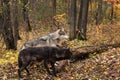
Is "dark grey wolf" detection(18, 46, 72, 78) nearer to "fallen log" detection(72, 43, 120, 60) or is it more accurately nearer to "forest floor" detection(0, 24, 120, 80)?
"forest floor" detection(0, 24, 120, 80)

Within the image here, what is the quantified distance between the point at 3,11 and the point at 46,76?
5872 mm

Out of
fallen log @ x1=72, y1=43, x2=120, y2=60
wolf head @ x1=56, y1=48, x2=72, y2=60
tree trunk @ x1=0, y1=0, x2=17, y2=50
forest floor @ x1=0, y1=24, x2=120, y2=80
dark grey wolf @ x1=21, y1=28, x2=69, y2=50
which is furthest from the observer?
tree trunk @ x1=0, y1=0, x2=17, y2=50

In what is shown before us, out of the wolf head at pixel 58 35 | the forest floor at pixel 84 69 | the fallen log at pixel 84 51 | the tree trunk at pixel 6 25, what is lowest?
the forest floor at pixel 84 69

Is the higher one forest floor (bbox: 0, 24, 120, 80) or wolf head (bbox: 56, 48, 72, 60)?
wolf head (bbox: 56, 48, 72, 60)

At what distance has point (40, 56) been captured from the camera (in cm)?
900

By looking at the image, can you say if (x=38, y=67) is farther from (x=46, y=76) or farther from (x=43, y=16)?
(x=43, y=16)

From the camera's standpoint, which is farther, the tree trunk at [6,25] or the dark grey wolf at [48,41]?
the tree trunk at [6,25]

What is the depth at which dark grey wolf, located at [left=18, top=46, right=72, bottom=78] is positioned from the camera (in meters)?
8.89

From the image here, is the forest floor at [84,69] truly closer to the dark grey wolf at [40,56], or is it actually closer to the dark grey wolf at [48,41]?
the dark grey wolf at [40,56]

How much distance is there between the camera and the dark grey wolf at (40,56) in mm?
8891

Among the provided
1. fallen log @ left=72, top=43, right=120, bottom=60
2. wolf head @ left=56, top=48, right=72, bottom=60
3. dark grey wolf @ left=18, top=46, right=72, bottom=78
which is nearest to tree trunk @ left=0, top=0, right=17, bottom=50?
fallen log @ left=72, top=43, right=120, bottom=60

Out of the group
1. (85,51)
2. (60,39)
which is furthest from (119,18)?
(85,51)

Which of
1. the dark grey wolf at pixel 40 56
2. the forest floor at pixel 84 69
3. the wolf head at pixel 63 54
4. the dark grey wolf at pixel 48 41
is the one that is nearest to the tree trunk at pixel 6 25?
the dark grey wolf at pixel 48 41

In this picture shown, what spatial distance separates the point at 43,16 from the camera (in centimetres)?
3881
